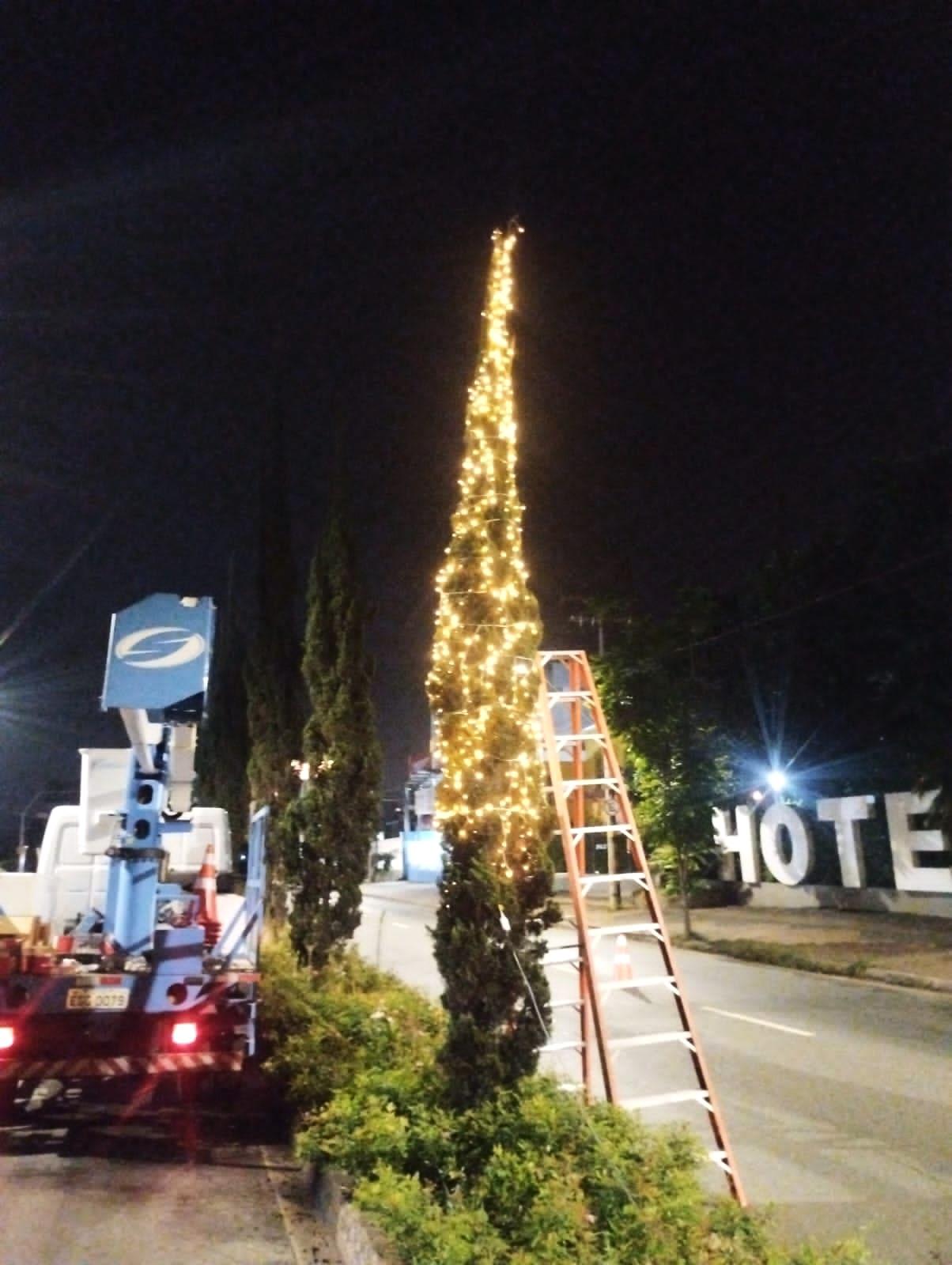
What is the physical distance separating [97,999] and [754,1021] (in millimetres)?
8460

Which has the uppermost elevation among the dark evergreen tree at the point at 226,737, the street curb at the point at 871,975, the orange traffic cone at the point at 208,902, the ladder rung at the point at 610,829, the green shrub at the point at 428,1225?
the dark evergreen tree at the point at 226,737

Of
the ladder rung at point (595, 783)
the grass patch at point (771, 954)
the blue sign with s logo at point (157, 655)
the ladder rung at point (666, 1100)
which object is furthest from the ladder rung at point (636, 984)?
the grass patch at point (771, 954)

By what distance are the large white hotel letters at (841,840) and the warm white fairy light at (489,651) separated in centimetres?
1945

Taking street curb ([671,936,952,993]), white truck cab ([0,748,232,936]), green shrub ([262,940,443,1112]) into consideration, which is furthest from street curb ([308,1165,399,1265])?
street curb ([671,936,952,993])

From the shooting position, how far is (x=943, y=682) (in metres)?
26.2

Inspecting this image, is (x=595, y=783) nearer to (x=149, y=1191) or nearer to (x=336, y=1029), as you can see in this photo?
(x=336, y=1029)

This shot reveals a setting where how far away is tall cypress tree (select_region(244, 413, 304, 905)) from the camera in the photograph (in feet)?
53.4

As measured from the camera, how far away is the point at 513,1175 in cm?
495

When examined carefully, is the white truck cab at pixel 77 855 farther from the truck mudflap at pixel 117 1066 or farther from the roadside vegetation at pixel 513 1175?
the roadside vegetation at pixel 513 1175

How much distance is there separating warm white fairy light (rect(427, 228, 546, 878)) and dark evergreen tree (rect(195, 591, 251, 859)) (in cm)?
1834

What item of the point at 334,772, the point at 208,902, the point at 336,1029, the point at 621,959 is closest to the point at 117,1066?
the point at 336,1029

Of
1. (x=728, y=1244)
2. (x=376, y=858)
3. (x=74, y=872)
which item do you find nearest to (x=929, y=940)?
(x=74, y=872)

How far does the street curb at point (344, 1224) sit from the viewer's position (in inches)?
189

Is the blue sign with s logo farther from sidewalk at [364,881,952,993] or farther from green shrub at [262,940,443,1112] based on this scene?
sidewalk at [364,881,952,993]
